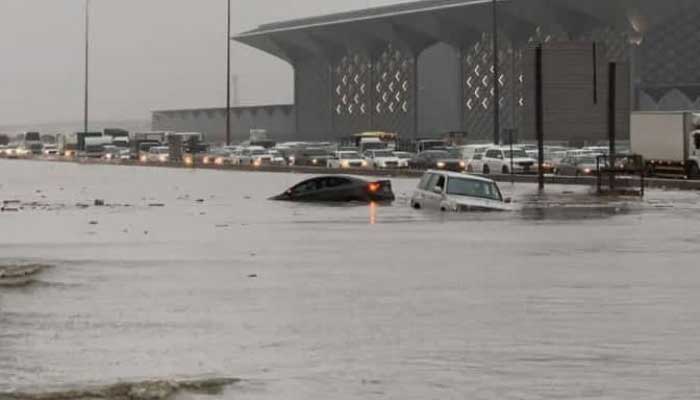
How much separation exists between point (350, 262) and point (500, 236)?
8222 mm

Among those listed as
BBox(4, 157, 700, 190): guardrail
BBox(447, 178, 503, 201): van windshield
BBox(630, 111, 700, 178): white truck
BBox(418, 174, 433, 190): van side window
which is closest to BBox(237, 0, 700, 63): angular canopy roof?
BBox(4, 157, 700, 190): guardrail

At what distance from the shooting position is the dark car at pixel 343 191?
53750mm

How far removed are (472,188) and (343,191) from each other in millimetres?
8884

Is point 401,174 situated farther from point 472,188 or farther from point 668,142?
point 472,188

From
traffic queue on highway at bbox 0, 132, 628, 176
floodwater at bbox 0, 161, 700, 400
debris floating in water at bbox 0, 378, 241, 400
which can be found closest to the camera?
debris floating in water at bbox 0, 378, 241, 400

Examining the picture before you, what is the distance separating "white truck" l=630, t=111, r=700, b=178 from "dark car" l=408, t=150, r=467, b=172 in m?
14.1

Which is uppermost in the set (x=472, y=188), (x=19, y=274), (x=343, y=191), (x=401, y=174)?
(x=401, y=174)

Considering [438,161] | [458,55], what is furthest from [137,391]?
[458,55]

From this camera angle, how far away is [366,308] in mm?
18859

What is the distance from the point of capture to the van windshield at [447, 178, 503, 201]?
45344mm

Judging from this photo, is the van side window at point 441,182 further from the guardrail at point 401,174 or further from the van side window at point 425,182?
the guardrail at point 401,174

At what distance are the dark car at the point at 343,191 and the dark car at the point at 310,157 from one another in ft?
160

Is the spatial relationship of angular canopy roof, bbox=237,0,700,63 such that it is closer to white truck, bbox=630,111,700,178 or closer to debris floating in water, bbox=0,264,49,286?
white truck, bbox=630,111,700,178

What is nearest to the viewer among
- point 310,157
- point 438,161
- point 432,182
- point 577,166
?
point 432,182
